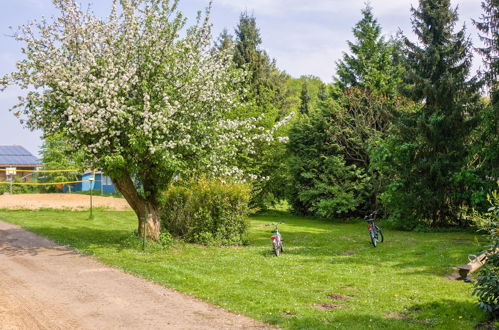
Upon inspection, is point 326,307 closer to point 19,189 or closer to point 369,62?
point 369,62

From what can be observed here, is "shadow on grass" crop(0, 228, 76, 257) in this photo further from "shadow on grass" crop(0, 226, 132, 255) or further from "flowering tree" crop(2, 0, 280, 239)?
"flowering tree" crop(2, 0, 280, 239)

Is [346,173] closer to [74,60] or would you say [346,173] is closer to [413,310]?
[74,60]

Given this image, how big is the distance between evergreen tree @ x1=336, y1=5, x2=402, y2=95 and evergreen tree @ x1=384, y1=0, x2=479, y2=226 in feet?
25.4

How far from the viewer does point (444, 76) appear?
895 inches

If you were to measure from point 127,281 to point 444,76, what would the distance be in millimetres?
18297

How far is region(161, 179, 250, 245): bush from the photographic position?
58.1 ft

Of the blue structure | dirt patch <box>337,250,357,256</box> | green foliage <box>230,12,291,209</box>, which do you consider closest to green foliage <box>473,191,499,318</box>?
dirt patch <box>337,250,357,256</box>

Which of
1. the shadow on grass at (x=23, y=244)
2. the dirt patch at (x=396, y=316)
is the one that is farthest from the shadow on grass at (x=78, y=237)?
the dirt patch at (x=396, y=316)

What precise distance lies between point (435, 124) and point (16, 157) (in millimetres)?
56138

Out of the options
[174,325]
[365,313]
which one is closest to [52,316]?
[174,325]

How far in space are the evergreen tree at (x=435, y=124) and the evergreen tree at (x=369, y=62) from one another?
7751 millimetres

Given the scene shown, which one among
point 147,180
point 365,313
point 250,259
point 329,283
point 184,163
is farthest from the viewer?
point 147,180

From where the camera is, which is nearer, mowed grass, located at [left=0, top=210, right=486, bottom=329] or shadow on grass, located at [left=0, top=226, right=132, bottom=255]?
mowed grass, located at [left=0, top=210, right=486, bottom=329]

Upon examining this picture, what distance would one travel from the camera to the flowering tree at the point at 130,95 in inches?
576
